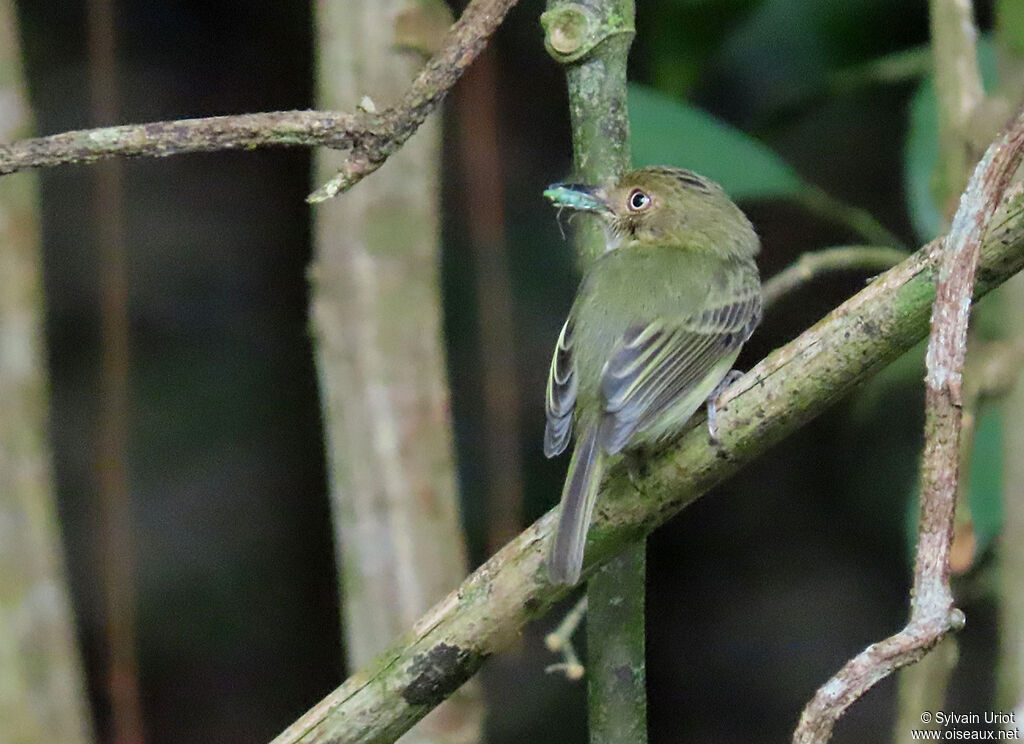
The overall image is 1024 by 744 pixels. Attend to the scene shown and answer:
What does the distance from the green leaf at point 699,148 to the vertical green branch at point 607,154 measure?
940 mm

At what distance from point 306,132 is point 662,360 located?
96cm

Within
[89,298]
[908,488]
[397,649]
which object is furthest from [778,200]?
[397,649]

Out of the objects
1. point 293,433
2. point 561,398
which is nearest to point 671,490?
point 561,398

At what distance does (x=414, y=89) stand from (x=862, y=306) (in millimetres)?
591

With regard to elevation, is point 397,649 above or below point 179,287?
below

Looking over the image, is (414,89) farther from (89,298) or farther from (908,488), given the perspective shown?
(89,298)

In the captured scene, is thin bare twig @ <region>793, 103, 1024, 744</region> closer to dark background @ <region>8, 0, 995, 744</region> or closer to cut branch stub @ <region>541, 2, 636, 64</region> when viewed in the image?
cut branch stub @ <region>541, 2, 636, 64</region>

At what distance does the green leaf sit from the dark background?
0.96 meters

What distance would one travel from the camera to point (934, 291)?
1550 mm

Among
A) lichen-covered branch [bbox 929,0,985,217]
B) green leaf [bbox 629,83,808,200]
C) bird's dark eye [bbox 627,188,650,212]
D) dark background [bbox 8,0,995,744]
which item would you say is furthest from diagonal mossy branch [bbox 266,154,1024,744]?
dark background [bbox 8,0,995,744]

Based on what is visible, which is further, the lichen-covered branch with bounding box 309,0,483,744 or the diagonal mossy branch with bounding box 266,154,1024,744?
the lichen-covered branch with bounding box 309,0,483,744

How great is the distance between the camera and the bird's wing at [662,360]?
6.68 ft

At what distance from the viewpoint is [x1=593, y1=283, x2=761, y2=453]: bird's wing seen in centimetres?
204

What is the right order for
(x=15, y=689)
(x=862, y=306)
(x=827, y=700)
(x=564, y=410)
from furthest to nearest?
(x=15, y=689) < (x=564, y=410) < (x=862, y=306) < (x=827, y=700)
